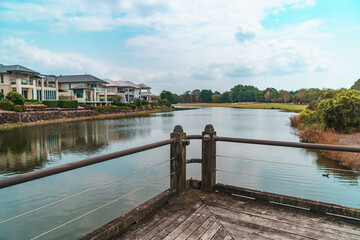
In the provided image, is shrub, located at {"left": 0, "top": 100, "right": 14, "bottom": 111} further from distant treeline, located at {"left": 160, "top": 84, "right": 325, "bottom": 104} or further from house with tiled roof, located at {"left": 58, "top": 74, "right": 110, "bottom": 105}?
distant treeline, located at {"left": 160, "top": 84, "right": 325, "bottom": 104}

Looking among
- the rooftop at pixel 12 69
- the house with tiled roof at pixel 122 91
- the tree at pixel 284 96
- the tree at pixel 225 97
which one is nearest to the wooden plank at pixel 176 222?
the rooftop at pixel 12 69

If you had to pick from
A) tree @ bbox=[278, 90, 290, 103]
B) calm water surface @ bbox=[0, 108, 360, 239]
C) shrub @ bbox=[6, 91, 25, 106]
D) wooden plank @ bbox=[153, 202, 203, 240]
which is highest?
tree @ bbox=[278, 90, 290, 103]

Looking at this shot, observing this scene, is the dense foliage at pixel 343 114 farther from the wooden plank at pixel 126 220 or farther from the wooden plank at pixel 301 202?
the wooden plank at pixel 126 220

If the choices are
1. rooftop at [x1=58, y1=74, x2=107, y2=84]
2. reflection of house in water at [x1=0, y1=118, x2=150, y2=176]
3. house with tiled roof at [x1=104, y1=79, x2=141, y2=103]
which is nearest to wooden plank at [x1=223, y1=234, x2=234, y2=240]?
reflection of house in water at [x1=0, y1=118, x2=150, y2=176]

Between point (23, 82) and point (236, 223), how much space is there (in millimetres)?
43820

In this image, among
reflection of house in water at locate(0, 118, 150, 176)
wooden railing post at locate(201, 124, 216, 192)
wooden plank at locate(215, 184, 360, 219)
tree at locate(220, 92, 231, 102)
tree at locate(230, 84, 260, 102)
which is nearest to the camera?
wooden plank at locate(215, 184, 360, 219)

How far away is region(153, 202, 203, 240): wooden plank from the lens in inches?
116

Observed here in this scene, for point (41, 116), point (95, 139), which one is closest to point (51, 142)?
point (95, 139)

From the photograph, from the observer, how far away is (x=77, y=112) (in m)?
40.4

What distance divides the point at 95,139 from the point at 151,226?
18.7 m

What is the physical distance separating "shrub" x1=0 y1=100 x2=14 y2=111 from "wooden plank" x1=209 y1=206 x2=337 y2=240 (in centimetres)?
3404

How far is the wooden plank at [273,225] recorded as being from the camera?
116 inches

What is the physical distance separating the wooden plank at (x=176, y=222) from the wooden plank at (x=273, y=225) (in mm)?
276

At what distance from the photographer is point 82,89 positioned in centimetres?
4906
